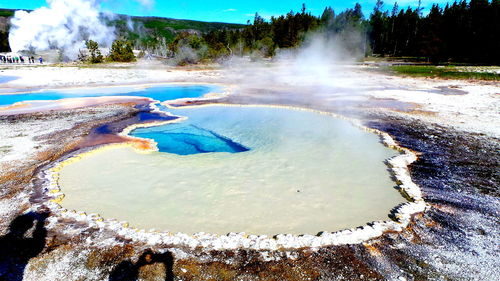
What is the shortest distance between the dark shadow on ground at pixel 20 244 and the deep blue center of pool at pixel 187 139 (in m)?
3.42

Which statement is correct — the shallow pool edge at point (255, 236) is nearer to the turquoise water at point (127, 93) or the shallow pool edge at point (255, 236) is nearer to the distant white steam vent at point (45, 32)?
the turquoise water at point (127, 93)

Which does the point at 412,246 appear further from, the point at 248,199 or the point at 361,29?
the point at 361,29

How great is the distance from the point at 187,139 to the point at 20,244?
5049 millimetres

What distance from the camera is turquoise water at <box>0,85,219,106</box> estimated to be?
1491 centimetres

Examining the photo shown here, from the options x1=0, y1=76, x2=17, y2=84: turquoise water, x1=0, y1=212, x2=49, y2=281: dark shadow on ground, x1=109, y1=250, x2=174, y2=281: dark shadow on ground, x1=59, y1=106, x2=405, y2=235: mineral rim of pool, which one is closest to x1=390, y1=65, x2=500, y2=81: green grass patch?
x1=59, y1=106, x2=405, y2=235: mineral rim of pool

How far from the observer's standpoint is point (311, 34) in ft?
145

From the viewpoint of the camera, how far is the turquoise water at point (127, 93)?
14.9m

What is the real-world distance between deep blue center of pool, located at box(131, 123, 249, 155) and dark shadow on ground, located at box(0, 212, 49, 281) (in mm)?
3423

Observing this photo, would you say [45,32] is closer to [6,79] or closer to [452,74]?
[6,79]

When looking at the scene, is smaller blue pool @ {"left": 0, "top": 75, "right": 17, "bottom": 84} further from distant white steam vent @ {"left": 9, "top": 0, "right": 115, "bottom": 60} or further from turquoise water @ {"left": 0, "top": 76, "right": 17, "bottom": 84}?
distant white steam vent @ {"left": 9, "top": 0, "right": 115, "bottom": 60}

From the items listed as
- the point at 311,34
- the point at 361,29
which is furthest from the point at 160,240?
A: the point at 361,29

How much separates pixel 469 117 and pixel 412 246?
759 centimetres

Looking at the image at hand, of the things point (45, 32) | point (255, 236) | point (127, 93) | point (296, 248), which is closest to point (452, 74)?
point (127, 93)

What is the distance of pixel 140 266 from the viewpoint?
325 cm
